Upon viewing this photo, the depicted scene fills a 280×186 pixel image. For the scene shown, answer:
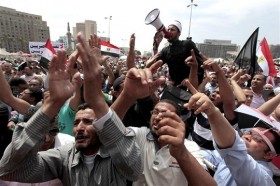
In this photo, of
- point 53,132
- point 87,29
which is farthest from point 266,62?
point 87,29

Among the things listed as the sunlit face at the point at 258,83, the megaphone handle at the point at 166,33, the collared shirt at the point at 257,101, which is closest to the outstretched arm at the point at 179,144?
the megaphone handle at the point at 166,33

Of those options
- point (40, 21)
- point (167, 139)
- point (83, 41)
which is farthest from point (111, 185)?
point (40, 21)

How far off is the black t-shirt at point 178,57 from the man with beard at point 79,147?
102 inches

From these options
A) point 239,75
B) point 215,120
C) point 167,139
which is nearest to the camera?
point 167,139

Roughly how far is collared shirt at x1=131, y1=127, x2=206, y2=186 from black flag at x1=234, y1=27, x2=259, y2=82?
13.8 feet

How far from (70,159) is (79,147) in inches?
4.0

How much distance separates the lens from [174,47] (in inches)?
165

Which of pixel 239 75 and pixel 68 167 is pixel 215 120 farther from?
Answer: pixel 239 75

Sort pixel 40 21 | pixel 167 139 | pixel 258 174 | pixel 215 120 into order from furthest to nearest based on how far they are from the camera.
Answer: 1. pixel 40 21
2. pixel 258 174
3. pixel 215 120
4. pixel 167 139

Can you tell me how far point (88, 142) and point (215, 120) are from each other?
2.83ft

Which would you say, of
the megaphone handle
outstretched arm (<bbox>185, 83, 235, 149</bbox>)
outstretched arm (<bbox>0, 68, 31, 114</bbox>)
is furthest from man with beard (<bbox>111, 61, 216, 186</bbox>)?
the megaphone handle

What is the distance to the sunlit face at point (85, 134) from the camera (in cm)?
182

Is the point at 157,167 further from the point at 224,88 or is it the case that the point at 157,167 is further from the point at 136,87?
the point at 224,88

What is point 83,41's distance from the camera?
1.36 metres
